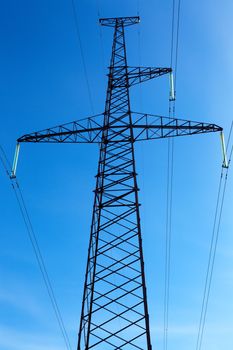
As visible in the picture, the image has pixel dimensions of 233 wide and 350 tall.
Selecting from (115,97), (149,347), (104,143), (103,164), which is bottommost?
(149,347)

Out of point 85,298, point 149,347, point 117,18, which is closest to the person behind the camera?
point 149,347

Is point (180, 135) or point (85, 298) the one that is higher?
point (180, 135)

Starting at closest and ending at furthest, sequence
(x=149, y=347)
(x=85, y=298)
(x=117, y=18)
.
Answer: (x=149, y=347)
(x=85, y=298)
(x=117, y=18)

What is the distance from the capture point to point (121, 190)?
60.3 feet

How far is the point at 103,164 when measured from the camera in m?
19.3

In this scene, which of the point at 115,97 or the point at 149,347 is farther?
the point at 115,97

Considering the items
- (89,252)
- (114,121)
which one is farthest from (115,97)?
(89,252)

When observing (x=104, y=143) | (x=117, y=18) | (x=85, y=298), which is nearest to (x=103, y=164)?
(x=104, y=143)

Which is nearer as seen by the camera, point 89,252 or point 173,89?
point 89,252

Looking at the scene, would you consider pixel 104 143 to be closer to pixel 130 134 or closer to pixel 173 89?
pixel 130 134

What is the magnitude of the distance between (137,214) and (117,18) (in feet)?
51.6

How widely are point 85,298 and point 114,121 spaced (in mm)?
8558

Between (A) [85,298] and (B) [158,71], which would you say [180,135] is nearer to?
(B) [158,71]

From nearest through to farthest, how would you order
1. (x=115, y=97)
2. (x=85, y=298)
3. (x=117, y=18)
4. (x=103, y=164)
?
(x=85, y=298), (x=103, y=164), (x=115, y=97), (x=117, y=18)
